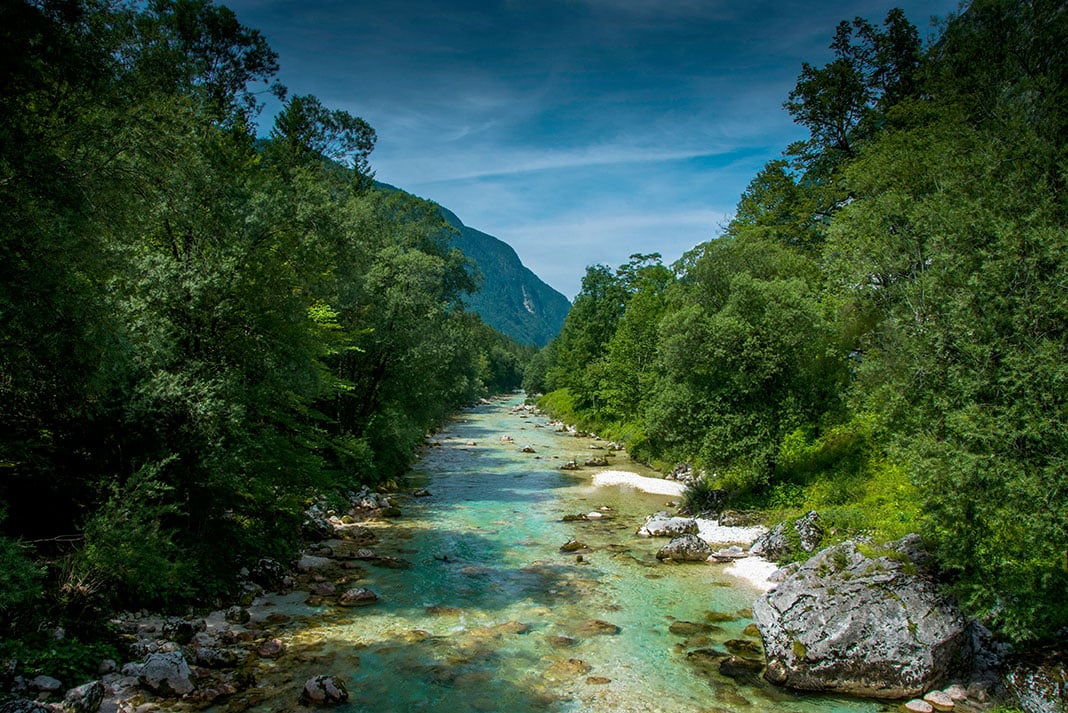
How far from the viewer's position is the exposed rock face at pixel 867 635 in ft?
36.7

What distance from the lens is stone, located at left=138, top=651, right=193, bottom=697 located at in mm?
10031

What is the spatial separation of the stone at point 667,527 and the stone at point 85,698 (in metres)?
17.1

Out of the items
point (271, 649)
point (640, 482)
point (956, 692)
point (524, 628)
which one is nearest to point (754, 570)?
point (956, 692)

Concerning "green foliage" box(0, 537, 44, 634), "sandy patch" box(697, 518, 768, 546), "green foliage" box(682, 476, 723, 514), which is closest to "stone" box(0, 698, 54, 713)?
"green foliage" box(0, 537, 44, 634)

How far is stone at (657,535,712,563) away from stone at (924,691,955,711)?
8.82 meters

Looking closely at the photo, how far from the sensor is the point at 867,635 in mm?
11508

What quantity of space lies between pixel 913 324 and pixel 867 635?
647 centimetres

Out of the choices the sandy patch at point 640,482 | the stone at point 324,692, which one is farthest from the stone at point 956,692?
the sandy patch at point 640,482

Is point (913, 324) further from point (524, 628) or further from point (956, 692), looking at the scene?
point (524, 628)

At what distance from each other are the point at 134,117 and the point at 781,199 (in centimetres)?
3870

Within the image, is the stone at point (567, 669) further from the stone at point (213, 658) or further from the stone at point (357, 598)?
the stone at point (213, 658)

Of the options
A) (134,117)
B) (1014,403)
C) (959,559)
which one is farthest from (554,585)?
(134,117)

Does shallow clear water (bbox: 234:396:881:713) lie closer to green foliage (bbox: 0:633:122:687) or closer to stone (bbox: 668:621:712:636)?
stone (bbox: 668:621:712:636)

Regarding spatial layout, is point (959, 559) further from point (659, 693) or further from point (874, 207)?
point (874, 207)
